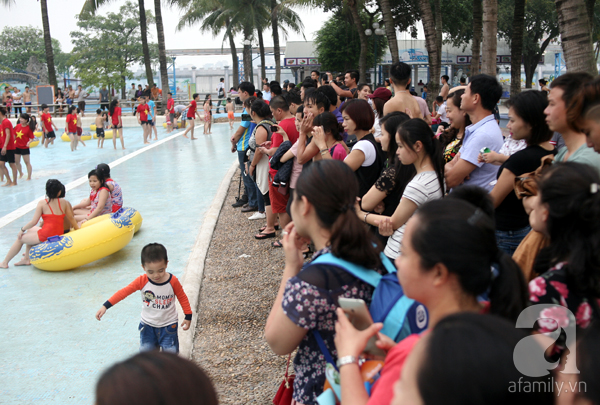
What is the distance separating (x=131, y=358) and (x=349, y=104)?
372 centimetres

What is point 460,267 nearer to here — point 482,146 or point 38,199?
point 482,146

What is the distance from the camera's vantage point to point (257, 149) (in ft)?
23.2

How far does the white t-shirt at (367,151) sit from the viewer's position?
13.8 ft

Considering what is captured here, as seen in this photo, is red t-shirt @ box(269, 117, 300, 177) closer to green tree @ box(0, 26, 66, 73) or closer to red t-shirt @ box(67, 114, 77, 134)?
red t-shirt @ box(67, 114, 77, 134)

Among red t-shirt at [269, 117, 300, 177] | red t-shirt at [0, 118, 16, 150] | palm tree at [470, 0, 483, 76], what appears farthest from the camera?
palm tree at [470, 0, 483, 76]

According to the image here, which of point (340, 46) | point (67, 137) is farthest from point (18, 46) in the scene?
point (67, 137)

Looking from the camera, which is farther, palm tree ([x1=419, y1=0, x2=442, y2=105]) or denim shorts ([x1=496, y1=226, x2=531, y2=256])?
palm tree ([x1=419, y1=0, x2=442, y2=105])

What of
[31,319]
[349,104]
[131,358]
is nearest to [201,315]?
[31,319]

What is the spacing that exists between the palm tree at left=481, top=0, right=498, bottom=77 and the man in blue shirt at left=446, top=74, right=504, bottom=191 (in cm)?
485

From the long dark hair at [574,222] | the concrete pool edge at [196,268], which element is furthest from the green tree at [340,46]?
the long dark hair at [574,222]

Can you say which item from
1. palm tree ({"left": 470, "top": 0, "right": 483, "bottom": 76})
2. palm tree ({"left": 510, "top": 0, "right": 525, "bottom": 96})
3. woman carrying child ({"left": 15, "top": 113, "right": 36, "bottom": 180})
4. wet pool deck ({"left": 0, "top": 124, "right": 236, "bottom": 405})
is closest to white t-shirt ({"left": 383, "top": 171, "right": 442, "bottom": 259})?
wet pool deck ({"left": 0, "top": 124, "right": 236, "bottom": 405})

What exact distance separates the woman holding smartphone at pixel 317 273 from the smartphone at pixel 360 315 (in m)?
0.16

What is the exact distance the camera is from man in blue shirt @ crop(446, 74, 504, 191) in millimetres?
3580

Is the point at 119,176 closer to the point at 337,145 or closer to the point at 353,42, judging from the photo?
the point at 337,145
